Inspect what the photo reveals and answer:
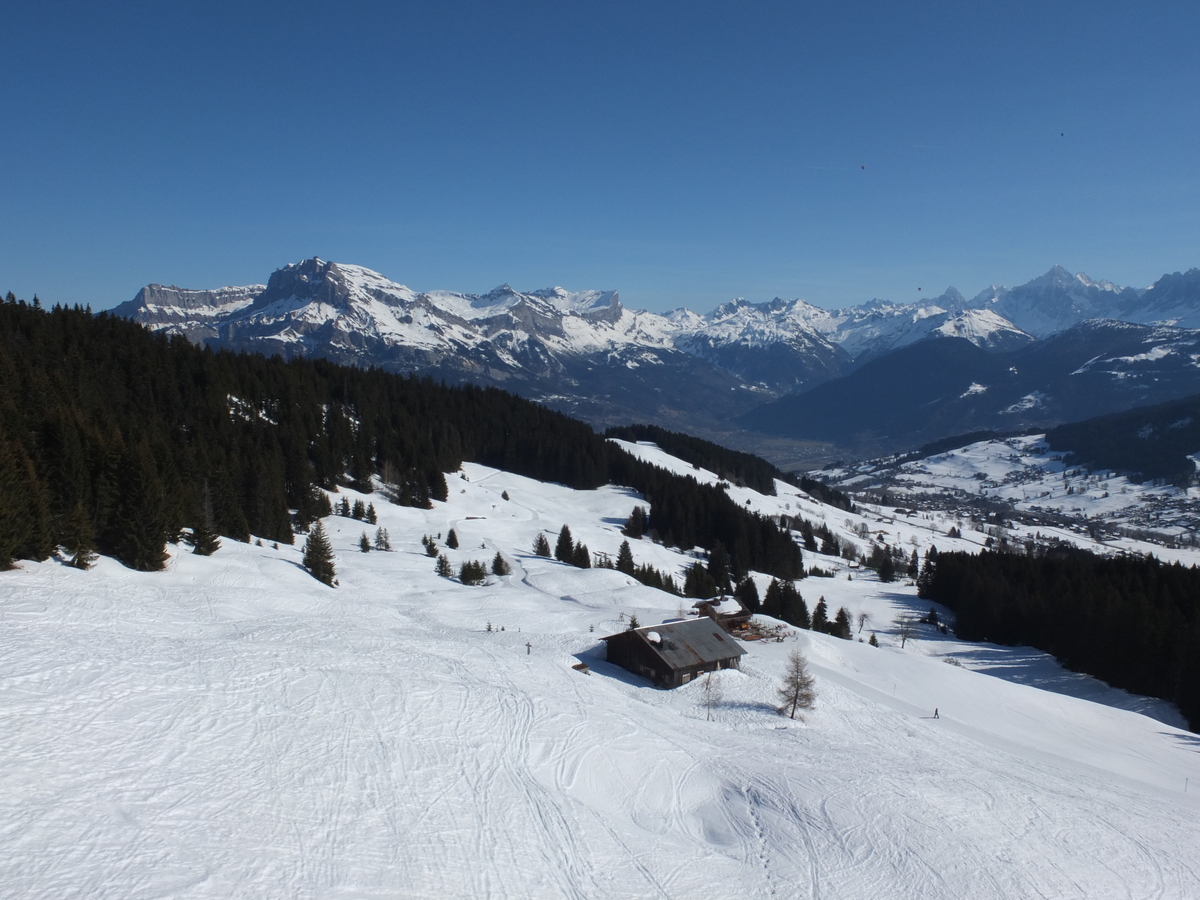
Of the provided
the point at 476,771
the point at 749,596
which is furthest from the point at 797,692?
the point at 749,596

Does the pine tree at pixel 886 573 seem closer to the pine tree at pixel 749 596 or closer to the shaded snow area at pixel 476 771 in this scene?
the pine tree at pixel 749 596

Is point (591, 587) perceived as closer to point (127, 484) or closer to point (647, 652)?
point (647, 652)

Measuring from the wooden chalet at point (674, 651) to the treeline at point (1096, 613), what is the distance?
33.7 meters

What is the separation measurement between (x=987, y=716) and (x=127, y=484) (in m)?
53.6

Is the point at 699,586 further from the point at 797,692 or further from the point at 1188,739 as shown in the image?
the point at 1188,739

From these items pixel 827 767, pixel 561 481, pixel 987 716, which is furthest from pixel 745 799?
pixel 561 481

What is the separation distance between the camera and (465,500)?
90.9 metres

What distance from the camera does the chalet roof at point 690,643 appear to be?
40.6 metres

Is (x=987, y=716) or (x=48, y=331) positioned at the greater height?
(x=48, y=331)

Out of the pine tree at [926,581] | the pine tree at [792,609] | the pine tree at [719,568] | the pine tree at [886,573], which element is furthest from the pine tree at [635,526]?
the pine tree at [926,581]

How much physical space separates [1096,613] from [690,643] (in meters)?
39.1

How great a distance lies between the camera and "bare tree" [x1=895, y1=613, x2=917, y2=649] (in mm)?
67225

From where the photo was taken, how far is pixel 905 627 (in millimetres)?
71438

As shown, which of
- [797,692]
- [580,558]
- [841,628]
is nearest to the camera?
[797,692]
